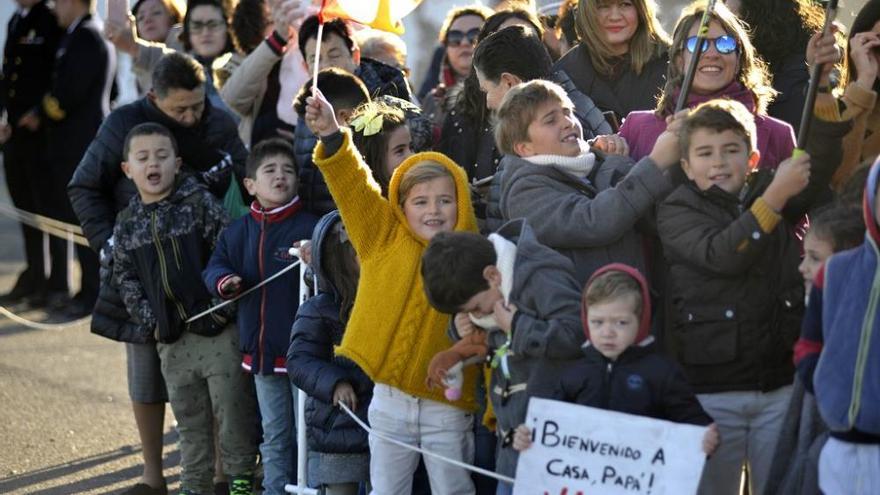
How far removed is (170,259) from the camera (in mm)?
7613

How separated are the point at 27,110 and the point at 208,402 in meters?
6.34

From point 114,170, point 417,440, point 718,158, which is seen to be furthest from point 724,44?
point 114,170

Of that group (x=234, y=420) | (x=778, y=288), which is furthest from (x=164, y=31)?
(x=778, y=288)

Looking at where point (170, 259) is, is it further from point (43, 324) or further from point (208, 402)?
point (43, 324)

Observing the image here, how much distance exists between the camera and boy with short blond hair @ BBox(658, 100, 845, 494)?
5469 millimetres

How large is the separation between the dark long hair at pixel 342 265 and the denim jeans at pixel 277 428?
0.91 metres

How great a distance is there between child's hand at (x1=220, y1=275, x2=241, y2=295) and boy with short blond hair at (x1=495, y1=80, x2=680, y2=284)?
5.57ft

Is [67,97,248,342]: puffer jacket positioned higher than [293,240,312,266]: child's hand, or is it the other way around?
[67,97,248,342]: puffer jacket

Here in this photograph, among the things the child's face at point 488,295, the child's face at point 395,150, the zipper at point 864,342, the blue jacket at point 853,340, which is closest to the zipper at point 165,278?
the child's face at point 395,150

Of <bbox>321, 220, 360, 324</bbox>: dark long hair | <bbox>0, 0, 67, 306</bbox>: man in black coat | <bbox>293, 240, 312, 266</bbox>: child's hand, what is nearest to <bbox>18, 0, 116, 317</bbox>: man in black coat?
<bbox>0, 0, 67, 306</bbox>: man in black coat

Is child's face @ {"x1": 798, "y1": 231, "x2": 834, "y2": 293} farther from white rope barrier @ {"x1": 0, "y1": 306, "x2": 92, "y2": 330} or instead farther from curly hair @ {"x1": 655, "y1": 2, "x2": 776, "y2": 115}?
white rope barrier @ {"x1": 0, "y1": 306, "x2": 92, "y2": 330}

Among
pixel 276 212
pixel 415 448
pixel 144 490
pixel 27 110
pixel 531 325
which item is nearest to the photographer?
pixel 531 325

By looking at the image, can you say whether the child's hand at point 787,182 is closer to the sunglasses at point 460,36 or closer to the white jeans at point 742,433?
the white jeans at point 742,433

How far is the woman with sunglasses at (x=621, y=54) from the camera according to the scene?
7.13m
